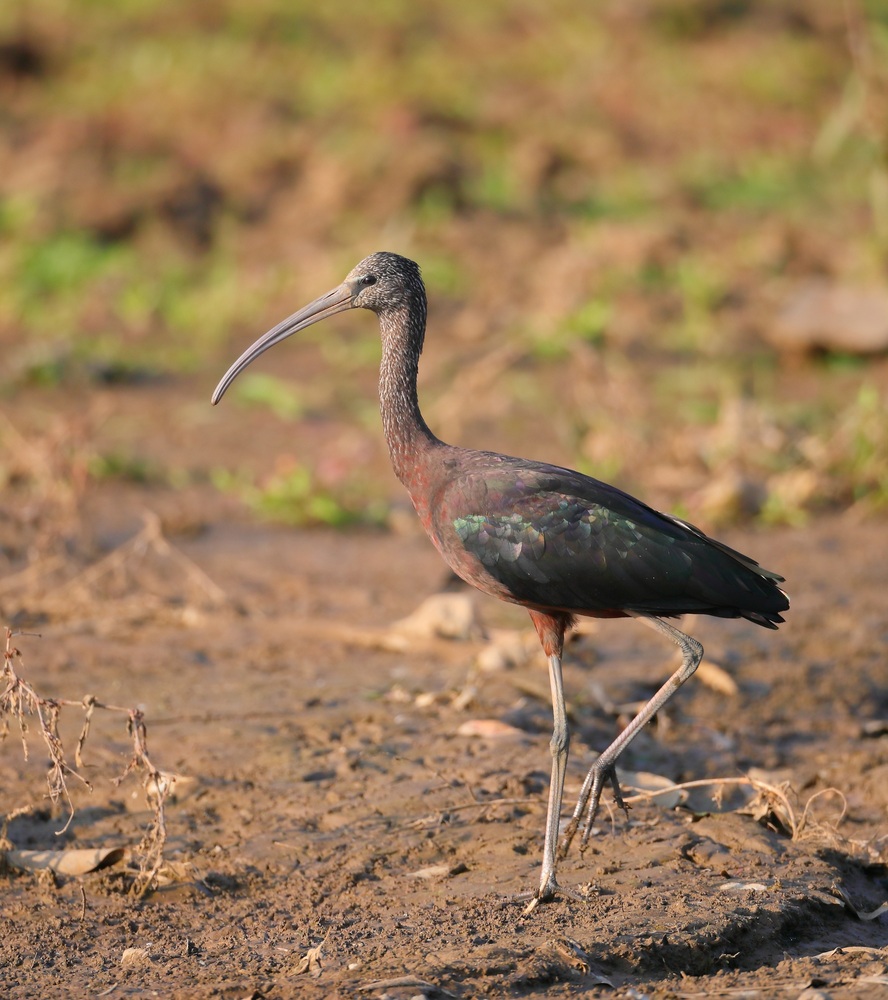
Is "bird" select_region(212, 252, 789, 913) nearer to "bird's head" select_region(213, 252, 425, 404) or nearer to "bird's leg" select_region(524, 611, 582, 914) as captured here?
"bird's leg" select_region(524, 611, 582, 914)

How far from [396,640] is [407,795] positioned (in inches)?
71.7

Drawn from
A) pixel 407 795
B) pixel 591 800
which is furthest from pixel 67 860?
pixel 591 800

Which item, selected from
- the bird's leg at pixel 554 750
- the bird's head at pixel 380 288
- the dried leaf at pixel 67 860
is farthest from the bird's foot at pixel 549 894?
the bird's head at pixel 380 288

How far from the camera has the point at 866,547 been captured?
30.1 ft

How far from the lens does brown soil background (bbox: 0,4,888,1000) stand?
449 centimetres

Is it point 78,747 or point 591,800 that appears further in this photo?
point 591,800

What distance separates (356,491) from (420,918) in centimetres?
554

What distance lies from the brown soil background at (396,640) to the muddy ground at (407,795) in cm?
2

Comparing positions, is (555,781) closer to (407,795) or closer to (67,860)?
(407,795)

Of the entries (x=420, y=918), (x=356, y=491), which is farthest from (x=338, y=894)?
(x=356, y=491)

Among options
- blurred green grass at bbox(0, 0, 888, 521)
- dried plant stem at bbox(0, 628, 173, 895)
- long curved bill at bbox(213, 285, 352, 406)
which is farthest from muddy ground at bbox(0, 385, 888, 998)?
blurred green grass at bbox(0, 0, 888, 521)

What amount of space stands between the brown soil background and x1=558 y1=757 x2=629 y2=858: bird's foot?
0.10m

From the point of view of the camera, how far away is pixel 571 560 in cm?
494

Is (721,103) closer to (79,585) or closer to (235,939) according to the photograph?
(79,585)
